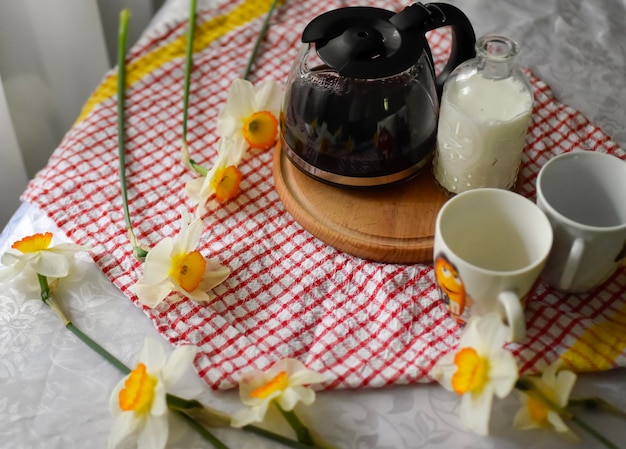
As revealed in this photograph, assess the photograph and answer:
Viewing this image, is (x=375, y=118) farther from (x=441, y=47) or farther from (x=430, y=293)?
(x=441, y=47)

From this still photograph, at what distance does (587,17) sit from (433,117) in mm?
364

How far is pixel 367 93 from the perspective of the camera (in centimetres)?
67

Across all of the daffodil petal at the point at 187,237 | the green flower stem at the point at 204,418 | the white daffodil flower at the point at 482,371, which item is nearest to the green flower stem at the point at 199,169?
the daffodil petal at the point at 187,237

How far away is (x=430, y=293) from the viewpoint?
0.67 meters

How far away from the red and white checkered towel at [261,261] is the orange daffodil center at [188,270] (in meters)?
0.02

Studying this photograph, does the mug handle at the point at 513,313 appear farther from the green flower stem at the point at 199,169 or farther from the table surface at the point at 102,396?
the green flower stem at the point at 199,169

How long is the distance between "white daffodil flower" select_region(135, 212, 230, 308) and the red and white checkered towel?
0.02 meters

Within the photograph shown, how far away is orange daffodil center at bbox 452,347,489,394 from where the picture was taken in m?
0.56

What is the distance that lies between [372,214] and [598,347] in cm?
23

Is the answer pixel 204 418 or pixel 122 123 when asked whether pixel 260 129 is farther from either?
pixel 204 418

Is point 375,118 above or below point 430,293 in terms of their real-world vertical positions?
above

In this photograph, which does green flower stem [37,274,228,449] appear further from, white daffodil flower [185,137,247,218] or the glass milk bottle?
the glass milk bottle

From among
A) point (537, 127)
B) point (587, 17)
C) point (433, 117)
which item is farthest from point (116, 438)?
point (587, 17)

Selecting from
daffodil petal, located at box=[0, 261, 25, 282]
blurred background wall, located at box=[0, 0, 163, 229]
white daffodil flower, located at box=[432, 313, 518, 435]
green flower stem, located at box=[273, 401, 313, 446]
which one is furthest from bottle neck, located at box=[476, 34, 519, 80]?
blurred background wall, located at box=[0, 0, 163, 229]
